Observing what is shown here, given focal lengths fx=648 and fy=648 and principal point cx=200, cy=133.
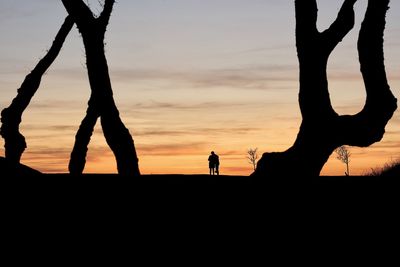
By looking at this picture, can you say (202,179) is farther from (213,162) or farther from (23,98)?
(213,162)

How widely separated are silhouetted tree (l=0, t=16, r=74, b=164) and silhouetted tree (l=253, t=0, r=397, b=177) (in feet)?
24.6

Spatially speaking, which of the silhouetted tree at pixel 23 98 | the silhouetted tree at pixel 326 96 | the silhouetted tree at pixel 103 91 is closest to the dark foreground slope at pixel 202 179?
the silhouetted tree at pixel 326 96

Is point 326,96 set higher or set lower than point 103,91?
lower

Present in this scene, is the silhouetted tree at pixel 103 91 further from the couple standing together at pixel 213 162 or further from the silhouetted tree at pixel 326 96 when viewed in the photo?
the couple standing together at pixel 213 162

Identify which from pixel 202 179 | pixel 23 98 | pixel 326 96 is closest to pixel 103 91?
pixel 202 179

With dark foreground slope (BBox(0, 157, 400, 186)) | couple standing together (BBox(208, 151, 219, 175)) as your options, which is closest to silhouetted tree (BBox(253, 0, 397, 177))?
dark foreground slope (BBox(0, 157, 400, 186))

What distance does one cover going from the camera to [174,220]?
32.3 ft

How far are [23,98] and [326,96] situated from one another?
28.0ft

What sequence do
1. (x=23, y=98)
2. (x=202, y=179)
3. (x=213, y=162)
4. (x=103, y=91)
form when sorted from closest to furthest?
(x=202, y=179) → (x=103, y=91) → (x=23, y=98) → (x=213, y=162)

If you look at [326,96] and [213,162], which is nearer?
[326,96]

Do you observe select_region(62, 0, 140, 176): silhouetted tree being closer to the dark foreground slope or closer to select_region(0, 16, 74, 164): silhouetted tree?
the dark foreground slope

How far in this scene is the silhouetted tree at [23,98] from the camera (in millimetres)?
16281

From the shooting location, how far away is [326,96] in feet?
35.8

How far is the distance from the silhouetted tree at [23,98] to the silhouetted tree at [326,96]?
7.49 meters
